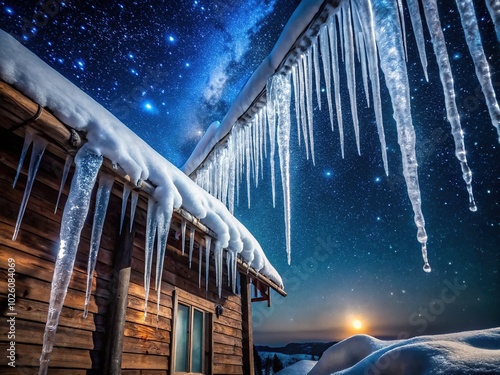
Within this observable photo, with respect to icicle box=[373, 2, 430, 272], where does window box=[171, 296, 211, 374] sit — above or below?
below

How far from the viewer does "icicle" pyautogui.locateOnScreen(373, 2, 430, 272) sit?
201 centimetres

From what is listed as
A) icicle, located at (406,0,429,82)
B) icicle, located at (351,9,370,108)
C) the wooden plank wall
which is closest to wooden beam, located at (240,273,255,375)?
the wooden plank wall

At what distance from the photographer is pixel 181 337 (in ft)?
13.4

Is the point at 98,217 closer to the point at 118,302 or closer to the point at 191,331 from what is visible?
the point at 118,302

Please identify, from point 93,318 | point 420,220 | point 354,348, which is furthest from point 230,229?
point 354,348

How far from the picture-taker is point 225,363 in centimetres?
482

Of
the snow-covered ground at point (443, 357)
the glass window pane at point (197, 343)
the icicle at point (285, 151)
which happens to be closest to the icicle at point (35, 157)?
the icicle at point (285, 151)

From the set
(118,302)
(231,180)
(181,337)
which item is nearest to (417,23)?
(118,302)

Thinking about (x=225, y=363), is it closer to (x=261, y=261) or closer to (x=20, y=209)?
(x=261, y=261)

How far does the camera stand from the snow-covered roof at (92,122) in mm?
1732

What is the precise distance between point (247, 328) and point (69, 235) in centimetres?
464

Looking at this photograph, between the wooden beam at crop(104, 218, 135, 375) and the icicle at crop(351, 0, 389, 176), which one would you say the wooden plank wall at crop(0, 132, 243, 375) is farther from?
the icicle at crop(351, 0, 389, 176)

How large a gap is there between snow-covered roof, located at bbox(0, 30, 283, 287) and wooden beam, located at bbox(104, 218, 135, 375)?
0.96 metres

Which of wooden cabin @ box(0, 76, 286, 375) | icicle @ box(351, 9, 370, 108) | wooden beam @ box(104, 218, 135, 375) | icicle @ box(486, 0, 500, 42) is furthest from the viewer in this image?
wooden beam @ box(104, 218, 135, 375)
